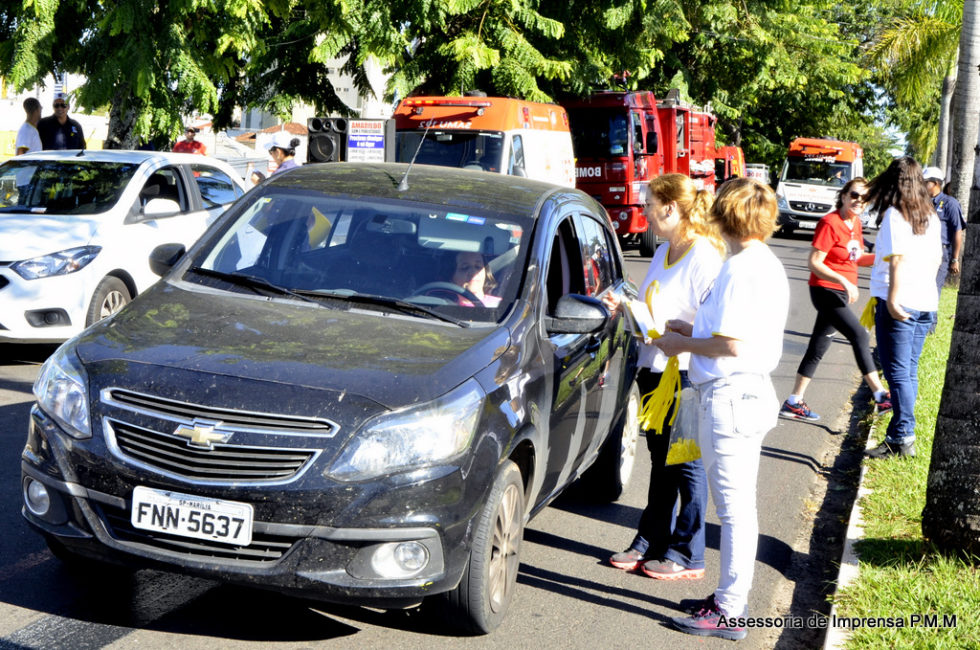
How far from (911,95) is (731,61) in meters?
6.49

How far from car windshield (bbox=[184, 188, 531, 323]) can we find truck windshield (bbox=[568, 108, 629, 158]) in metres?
15.6

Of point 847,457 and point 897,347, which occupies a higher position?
point 897,347

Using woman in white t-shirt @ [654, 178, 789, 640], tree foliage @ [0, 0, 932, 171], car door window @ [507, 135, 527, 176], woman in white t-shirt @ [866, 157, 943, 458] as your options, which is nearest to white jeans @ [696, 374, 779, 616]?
woman in white t-shirt @ [654, 178, 789, 640]

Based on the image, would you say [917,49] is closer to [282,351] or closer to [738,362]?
[738,362]

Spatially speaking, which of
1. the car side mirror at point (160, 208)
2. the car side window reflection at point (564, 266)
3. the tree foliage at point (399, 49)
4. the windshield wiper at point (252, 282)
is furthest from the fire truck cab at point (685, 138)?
the windshield wiper at point (252, 282)

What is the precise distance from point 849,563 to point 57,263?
6.13 m

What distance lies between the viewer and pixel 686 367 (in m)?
4.91

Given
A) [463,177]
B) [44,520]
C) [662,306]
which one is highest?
[463,177]

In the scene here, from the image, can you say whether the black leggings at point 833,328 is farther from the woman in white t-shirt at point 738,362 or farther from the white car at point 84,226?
the white car at point 84,226

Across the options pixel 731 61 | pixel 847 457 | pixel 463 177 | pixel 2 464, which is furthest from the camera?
pixel 731 61

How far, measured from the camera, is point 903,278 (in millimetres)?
7008

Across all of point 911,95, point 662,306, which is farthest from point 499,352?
point 911,95

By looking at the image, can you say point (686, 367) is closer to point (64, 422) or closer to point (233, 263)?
point (233, 263)

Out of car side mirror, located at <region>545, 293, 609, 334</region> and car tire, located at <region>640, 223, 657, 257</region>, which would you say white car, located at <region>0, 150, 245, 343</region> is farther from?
car tire, located at <region>640, 223, 657, 257</region>
